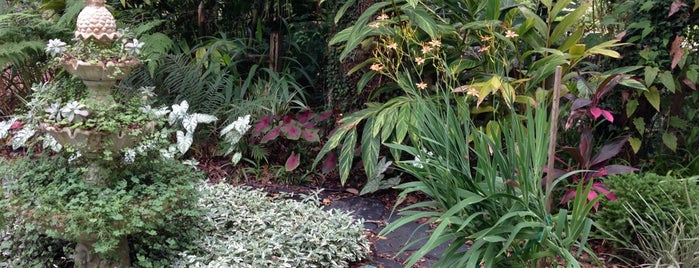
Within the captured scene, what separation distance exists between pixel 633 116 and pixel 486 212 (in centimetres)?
219

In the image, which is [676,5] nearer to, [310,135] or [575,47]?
[575,47]

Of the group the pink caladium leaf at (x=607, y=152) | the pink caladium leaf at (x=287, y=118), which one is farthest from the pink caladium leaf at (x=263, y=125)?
the pink caladium leaf at (x=607, y=152)

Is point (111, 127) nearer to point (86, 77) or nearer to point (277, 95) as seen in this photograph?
point (86, 77)

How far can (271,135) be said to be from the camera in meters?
4.35

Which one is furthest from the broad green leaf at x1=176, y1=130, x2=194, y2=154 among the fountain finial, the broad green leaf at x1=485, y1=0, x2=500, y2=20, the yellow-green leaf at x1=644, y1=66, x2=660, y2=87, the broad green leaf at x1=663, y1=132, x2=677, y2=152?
the broad green leaf at x1=663, y1=132, x2=677, y2=152

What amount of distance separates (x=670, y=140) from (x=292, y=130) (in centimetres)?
240

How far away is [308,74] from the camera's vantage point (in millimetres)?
5980

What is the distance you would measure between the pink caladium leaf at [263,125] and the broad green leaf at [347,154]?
0.69 m

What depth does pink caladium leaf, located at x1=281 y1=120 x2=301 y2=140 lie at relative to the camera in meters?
4.30

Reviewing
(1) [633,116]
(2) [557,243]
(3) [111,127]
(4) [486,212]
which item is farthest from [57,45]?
(1) [633,116]

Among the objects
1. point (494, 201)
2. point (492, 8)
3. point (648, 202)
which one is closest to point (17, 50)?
point (492, 8)

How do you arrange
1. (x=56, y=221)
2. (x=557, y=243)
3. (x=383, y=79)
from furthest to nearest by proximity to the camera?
1. (x=383, y=79)
2. (x=56, y=221)
3. (x=557, y=243)

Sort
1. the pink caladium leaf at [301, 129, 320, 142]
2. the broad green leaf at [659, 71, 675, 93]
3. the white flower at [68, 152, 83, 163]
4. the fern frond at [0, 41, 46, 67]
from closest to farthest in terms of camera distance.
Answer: the white flower at [68, 152, 83, 163] → the broad green leaf at [659, 71, 675, 93] → the pink caladium leaf at [301, 129, 320, 142] → the fern frond at [0, 41, 46, 67]

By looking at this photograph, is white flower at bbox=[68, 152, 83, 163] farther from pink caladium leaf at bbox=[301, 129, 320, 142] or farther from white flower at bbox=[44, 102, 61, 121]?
pink caladium leaf at bbox=[301, 129, 320, 142]
